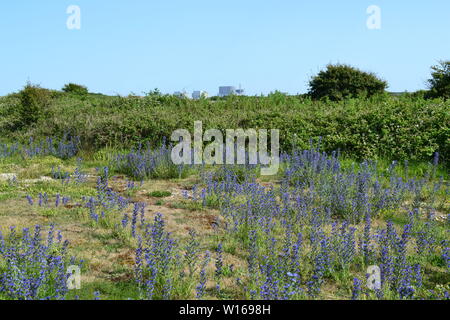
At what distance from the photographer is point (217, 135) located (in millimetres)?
11281

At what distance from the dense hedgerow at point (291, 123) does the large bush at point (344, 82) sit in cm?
301

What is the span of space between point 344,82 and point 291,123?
752 centimetres

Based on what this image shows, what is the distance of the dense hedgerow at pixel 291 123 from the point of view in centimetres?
986

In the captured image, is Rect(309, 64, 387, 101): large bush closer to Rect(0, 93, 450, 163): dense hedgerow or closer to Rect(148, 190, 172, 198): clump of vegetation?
Rect(0, 93, 450, 163): dense hedgerow

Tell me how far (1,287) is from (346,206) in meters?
4.31

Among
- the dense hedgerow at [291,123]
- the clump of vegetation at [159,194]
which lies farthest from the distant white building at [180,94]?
the clump of vegetation at [159,194]

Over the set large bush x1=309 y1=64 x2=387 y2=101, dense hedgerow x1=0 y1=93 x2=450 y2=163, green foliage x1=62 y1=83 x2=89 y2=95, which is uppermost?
green foliage x1=62 y1=83 x2=89 y2=95

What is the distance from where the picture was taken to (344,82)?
17562 millimetres

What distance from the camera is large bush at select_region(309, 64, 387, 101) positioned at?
→ 57.5 feet

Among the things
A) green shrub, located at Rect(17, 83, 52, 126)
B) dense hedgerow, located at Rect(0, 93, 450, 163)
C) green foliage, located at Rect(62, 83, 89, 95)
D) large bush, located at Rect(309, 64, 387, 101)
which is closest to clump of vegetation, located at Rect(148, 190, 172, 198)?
dense hedgerow, located at Rect(0, 93, 450, 163)

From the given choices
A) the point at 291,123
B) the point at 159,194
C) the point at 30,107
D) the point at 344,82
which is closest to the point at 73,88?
the point at 30,107

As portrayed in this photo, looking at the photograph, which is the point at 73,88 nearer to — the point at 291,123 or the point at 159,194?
the point at 291,123

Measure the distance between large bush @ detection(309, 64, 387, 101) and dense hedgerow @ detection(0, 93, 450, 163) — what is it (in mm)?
3010

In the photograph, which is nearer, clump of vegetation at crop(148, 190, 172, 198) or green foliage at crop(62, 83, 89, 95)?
clump of vegetation at crop(148, 190, 172, 198)
